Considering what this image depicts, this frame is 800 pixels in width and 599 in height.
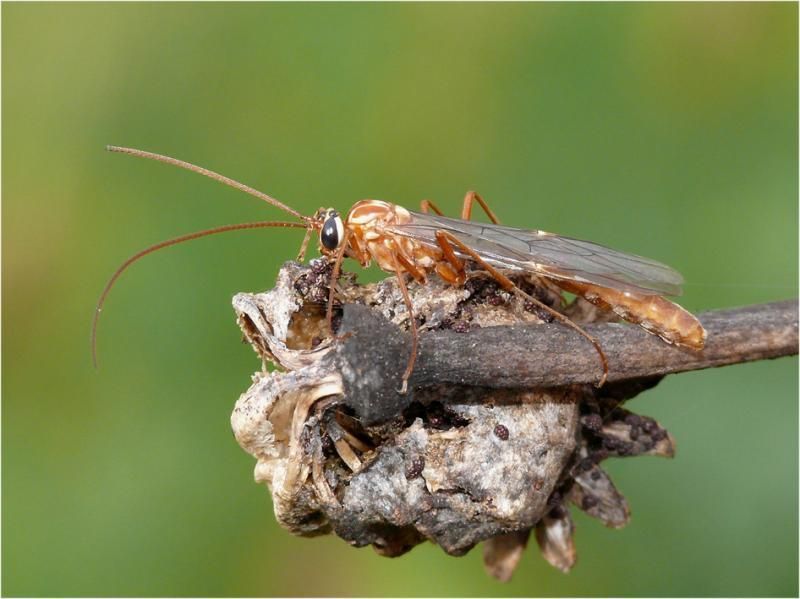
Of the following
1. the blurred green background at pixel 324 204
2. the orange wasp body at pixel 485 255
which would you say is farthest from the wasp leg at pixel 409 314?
the blurred green background at pixel 324 204

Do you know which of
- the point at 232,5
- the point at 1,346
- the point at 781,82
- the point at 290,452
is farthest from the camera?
the point at 232,5

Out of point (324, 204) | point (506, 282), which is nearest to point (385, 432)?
point (506, 282)

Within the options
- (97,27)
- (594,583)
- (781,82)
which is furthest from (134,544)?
(781,82)

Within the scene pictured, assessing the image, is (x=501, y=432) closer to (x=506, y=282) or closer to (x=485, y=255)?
(x=506, y=282)

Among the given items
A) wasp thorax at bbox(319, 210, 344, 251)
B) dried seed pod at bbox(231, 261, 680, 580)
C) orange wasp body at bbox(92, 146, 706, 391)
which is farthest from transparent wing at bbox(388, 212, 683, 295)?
dried seed pod at bbox(231, 261, 680, 580)

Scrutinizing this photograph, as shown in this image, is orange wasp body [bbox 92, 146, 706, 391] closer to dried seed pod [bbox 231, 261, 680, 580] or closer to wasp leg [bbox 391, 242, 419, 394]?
wasp leg [bbox 391, 242, 419, 394]

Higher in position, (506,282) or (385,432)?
(506,282)

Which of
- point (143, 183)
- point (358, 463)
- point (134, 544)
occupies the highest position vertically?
point (143, 183)

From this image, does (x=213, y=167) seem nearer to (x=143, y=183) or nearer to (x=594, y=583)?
(x=143, y=183)
